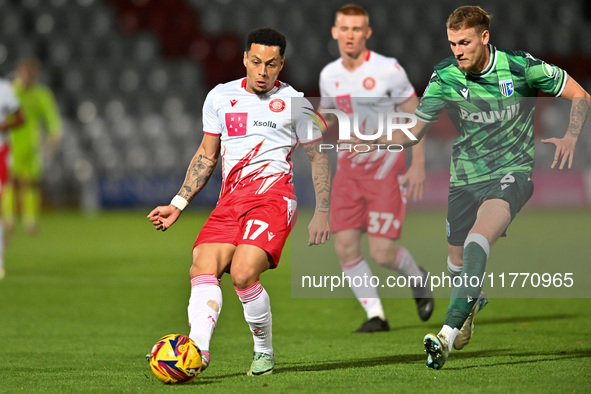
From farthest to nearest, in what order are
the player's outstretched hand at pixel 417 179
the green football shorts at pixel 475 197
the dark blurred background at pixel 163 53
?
the dark blurred background at pixel 163 53
the player's outstretched hand at pixel 417 179
the green football shorts at pixel 475 197

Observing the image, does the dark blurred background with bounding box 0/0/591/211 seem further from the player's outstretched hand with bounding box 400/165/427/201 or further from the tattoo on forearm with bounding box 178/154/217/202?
the tattoo on forearm with bounding box 178/154/217/202

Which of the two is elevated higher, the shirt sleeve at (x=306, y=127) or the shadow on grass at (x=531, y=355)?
the shirt sleeve at (x=306, y=127)

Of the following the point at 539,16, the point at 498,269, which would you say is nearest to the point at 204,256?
the point at 498,269

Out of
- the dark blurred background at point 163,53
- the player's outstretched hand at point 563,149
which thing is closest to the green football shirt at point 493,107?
the player's outstretched hand at point 563,149

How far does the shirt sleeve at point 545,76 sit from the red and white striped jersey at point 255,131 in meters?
1.26

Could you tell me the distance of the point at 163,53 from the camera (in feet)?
74.3

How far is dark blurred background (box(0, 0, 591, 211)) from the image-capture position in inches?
813

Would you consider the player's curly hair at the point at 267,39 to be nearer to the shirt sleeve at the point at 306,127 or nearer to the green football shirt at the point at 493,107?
the shirt sleeve at the point at 306,127

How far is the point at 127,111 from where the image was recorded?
2145 centimetres

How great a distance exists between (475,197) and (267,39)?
1.52 metres

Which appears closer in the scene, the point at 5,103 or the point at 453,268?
the point at 453,268

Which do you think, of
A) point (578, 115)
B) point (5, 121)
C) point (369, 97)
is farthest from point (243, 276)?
point (5, 121)

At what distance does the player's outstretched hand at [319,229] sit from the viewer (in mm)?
5320

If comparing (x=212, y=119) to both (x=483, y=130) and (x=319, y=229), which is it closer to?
(x=319, y=229)
